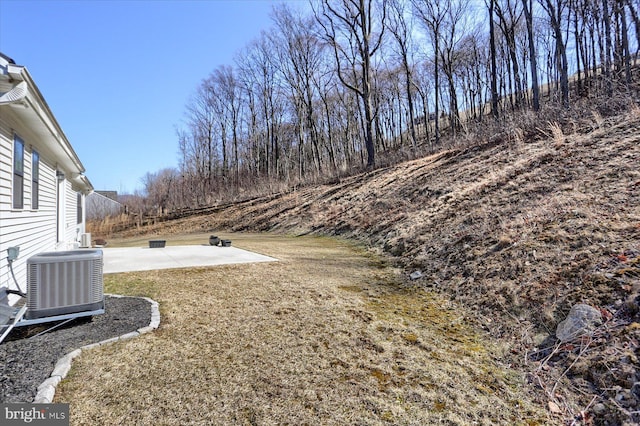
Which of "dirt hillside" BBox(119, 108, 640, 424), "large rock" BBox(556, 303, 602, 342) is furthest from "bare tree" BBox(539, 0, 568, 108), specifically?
"large rock" BBox(556, 303, 602, 342)

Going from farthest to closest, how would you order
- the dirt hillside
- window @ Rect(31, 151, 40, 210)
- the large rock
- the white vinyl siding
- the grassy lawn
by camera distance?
window @ Rect(31, 151, 40, 210) → the white vinyl siding → the large rock → the dirt hillside → the grassy lawn

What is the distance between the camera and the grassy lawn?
2055 millimetres

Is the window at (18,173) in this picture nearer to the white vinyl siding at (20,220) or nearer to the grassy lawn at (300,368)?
the white vinyl siding at (20,220)

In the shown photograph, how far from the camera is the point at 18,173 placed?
4.68 metres

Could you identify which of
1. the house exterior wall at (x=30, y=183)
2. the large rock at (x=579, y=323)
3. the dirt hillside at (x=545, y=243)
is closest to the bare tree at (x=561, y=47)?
the dirt hillside at (x=545, y=243)

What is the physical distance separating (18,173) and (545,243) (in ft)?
24.6

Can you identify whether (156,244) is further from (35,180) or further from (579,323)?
(579,323)

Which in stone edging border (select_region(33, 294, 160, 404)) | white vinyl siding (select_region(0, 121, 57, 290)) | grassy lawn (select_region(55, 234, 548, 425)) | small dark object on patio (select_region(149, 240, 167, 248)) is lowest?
grassy lawn (select_region(55, 234, 548, 425))

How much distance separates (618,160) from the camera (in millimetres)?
5367

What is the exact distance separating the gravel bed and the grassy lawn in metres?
0.21

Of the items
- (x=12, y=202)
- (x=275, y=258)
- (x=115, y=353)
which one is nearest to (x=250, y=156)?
(x=275, y=258)

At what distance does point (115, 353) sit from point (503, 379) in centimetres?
324

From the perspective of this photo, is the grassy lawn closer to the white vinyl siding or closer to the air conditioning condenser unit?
the air conditioning condenser unit

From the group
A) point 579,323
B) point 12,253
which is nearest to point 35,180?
point 12,253
